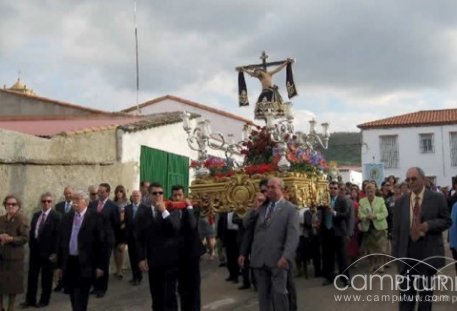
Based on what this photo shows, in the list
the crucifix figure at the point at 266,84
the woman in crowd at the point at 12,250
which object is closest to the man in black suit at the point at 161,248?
the woman in crowd at the point at 12,250

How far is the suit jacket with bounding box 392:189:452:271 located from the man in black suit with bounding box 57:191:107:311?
3.47 m

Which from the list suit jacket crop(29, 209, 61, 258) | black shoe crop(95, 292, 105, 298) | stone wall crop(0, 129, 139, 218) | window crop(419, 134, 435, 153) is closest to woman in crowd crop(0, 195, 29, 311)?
suit jacket crop(29, 209, 61, 258)

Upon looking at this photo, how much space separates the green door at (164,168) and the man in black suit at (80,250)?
6.12 meters

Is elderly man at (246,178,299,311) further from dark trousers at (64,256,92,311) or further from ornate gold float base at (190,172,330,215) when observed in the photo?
dark trousers at (64,256,92,311)

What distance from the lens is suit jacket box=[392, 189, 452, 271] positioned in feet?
19.7

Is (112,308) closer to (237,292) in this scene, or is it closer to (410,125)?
(237,292)

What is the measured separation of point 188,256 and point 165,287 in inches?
18.4

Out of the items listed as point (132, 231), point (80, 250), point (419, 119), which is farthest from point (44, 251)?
point (419, 119)

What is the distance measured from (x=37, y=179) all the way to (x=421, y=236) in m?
7.45

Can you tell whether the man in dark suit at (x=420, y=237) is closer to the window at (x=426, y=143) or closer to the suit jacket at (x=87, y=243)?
the suit jacket at (x=87, y=243)

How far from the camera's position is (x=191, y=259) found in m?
7.14

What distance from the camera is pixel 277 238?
6.17 m

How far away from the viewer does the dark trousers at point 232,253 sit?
33.3 ft

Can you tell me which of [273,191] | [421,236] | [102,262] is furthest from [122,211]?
[421,236]
